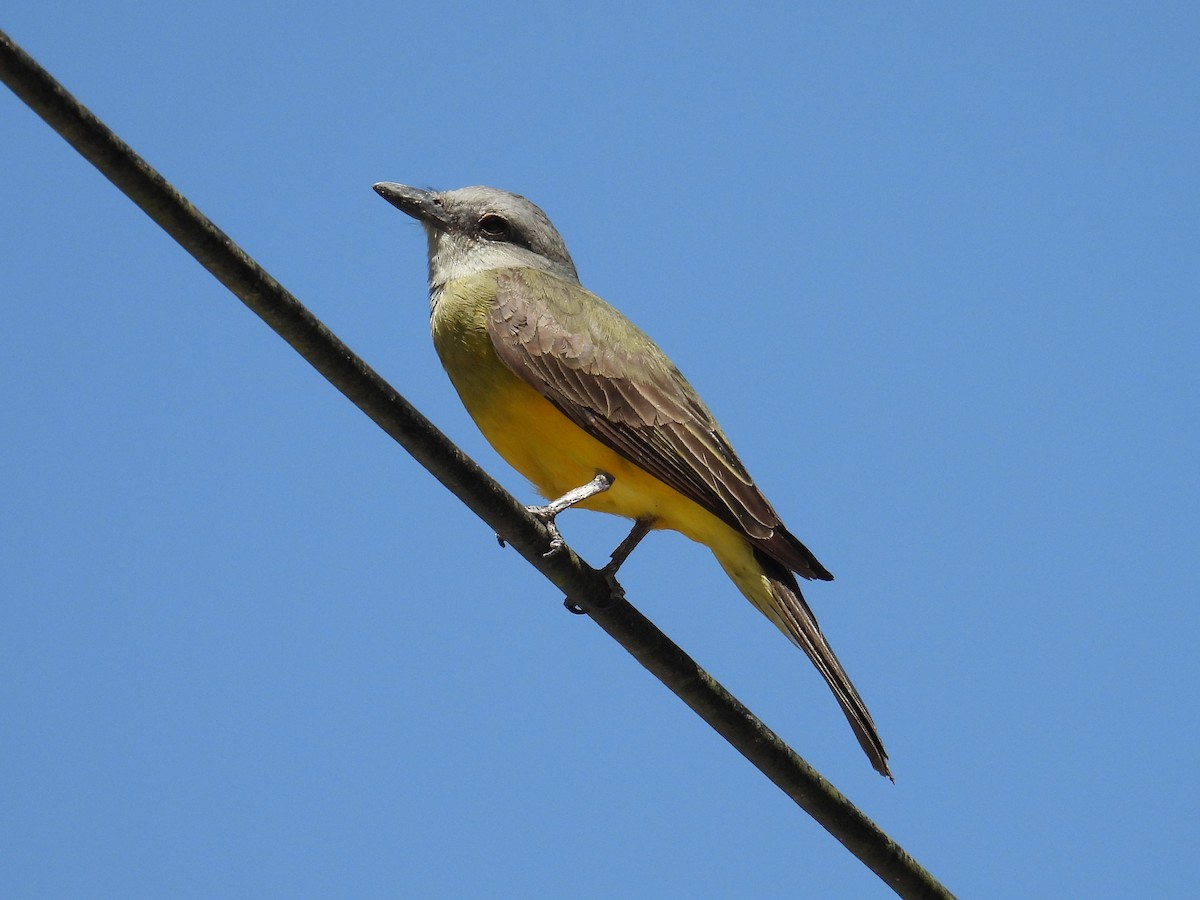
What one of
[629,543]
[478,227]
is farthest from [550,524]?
[478,227]

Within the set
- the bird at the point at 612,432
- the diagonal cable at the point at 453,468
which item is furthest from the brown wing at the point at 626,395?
Result: the diagonal cable at the point at 453,468

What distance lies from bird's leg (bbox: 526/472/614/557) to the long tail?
2.72 feet

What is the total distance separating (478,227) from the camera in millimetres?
8133

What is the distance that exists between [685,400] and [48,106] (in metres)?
4.45

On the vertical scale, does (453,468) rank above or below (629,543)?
below

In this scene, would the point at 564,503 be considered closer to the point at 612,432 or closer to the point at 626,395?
the point at 612,432

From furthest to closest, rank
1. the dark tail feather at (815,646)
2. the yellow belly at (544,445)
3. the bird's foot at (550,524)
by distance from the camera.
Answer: the yellow belly at (544,445) < the dark tail feather at (815,646) < the bird's foot at (550,524)

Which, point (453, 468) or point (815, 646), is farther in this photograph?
point (815, 646)

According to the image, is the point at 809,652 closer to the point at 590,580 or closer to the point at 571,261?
the point at 590,580

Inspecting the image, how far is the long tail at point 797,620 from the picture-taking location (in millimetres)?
5980

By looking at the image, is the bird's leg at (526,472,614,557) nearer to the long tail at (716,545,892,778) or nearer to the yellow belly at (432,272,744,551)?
the yellow belly at (432,272,744,551)

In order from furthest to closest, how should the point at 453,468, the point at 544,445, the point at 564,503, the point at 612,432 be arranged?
the point at 544,445 < the point at 612,432 < the point at 564,503 < the point at 453,468

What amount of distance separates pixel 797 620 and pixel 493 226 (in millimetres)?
3270

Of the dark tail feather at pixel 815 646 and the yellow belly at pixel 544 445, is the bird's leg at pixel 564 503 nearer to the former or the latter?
the yellow belly at pixel 544 445
